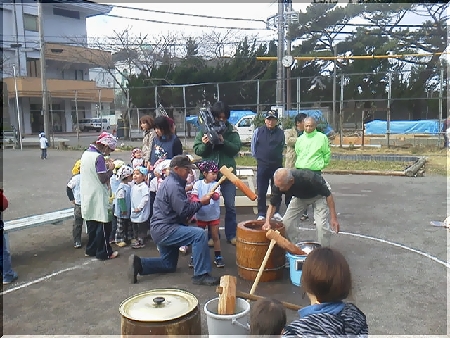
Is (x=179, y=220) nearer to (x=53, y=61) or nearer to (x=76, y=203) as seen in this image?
(x=76, y=203)

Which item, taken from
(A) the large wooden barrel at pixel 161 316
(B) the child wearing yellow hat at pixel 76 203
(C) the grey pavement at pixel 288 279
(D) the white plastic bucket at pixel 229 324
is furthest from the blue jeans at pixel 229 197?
(A) the large wooden barrel at pixel 161 316

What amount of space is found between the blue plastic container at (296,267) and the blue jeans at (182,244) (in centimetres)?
87

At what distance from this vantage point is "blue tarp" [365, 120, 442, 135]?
21.3 metres

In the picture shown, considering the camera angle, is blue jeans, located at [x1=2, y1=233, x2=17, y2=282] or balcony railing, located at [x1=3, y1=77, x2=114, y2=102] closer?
blue jeans, located at [x1=2, y1=233, x2=17, y2=282]

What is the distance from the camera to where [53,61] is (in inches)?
1603

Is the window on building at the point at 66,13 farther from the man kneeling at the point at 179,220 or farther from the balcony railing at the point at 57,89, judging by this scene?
the man kneeling at the point at 179,220

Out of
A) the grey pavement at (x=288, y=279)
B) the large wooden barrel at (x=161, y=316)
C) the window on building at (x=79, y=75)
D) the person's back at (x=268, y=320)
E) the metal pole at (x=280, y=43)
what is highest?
the window on building at (x=79, y=75)

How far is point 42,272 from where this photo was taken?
538 cm

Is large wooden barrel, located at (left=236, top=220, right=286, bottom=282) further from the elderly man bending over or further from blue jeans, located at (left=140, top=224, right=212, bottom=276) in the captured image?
blue jeans, located at (left=140, top=224, right=212, bottom=276)

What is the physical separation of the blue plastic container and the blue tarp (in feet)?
58.1

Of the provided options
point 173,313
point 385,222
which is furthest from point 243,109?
point 173,313

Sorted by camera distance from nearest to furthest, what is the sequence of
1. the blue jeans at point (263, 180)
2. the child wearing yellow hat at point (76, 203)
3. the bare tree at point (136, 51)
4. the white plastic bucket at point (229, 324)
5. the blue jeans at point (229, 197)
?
the white plastic bucket at point (229, 324) → the blue jeans at point (229, 197) → the child wearing yellow hat at point (76, 203) → the blue jeans at point (263, 180) → the bare tree at point (136, 51)

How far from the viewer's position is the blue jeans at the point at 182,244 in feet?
15.0

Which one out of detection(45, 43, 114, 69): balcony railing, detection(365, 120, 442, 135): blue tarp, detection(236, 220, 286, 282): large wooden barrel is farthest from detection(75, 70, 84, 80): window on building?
detection(236, 220, 286, 282): large wooden barrel
